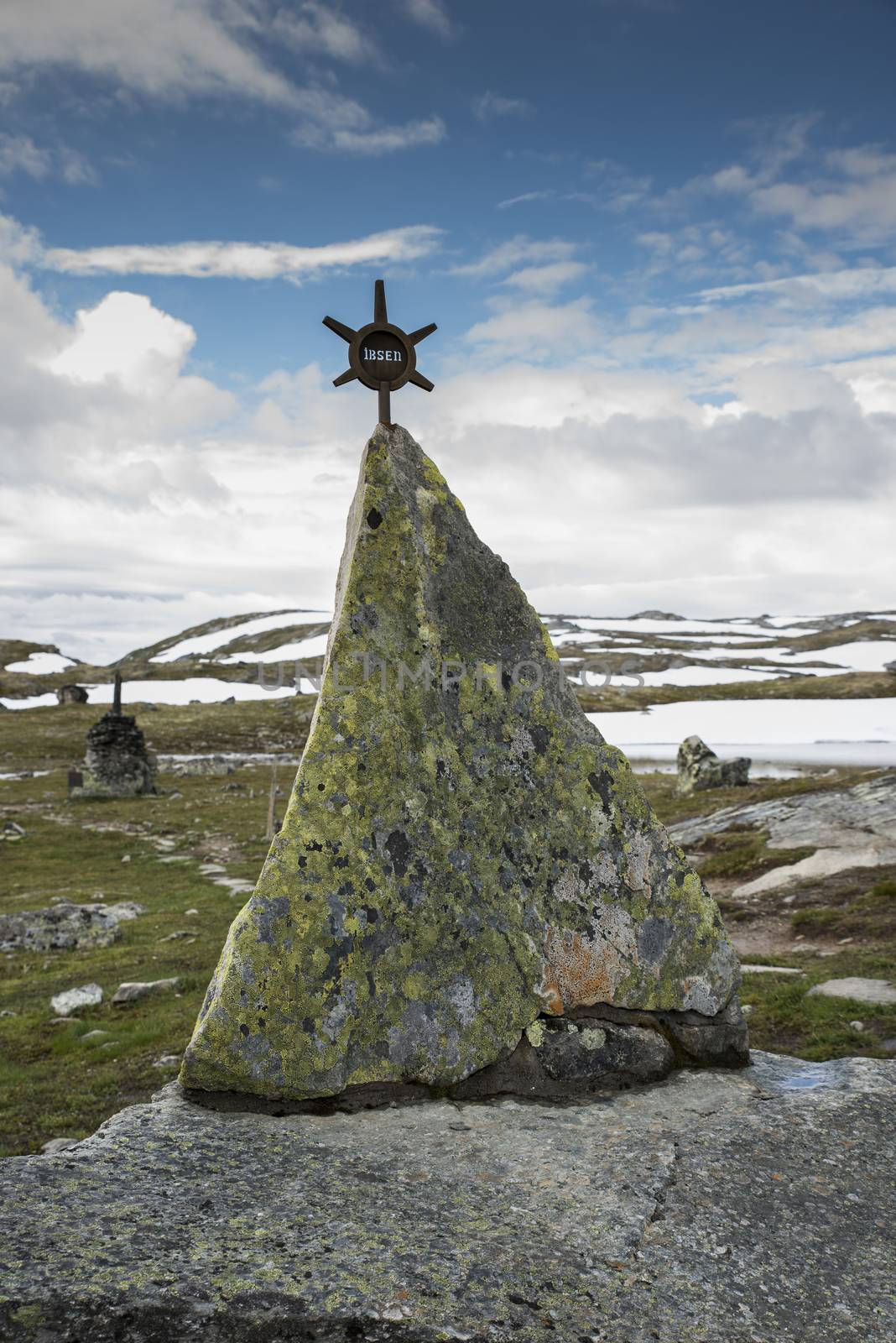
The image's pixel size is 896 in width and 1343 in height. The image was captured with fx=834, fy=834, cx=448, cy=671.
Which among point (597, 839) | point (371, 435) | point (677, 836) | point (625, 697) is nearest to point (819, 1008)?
point (597, 839)

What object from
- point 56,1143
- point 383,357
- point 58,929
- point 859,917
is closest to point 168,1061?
point 56,1143

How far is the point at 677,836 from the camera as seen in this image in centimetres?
3353

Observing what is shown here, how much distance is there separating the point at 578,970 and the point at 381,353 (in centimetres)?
673

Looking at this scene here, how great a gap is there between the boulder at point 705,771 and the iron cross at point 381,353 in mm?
44381

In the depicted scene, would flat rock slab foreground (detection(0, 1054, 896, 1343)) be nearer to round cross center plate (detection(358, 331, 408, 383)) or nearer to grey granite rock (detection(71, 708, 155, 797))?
round cross center plate (detection(358, 331, 408, 383))

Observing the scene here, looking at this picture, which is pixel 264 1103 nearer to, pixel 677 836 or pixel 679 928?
pixel 679 928

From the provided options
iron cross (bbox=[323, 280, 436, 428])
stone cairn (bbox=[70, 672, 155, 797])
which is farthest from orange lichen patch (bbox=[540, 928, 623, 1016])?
stone cairn (bbox=[70, 672, 155, 797])

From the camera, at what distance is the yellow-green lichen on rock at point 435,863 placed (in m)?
7.14

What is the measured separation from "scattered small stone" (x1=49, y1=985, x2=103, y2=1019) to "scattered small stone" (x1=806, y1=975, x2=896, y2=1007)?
1318 centimetres

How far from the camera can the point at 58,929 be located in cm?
2211

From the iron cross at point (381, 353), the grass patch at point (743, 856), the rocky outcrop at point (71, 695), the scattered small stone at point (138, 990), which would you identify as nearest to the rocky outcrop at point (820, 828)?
the grass patch at point (743, 856)

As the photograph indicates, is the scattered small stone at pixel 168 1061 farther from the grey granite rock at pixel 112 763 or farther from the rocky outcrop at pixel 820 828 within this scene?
the grey granite rock at pixel 112 763

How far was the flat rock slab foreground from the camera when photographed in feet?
14.2

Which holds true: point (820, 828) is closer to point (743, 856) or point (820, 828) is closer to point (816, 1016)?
point (743, 856)
